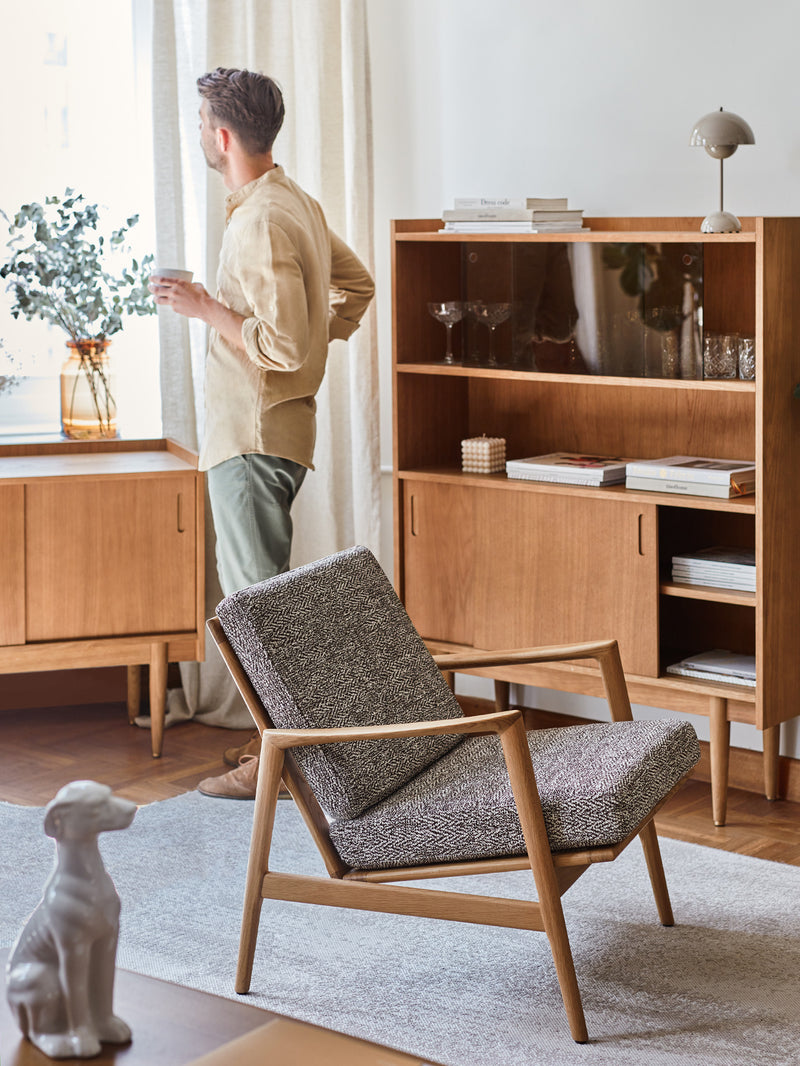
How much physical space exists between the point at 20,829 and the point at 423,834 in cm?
143

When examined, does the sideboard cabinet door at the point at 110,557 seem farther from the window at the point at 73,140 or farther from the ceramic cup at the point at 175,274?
the window at the point at 73,140

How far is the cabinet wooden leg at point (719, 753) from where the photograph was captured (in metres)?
3.45

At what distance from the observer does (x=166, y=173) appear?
165 inches

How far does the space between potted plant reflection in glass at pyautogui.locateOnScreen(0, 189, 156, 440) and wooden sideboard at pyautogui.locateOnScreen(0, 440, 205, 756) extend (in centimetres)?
39

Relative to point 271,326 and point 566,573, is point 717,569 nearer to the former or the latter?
point 566,573

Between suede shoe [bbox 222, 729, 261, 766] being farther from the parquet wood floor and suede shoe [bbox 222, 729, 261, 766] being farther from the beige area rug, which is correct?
the beige area rug

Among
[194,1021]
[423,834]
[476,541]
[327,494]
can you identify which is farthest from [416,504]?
[194,1021]

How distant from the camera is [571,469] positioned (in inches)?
145

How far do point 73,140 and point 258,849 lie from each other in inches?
111

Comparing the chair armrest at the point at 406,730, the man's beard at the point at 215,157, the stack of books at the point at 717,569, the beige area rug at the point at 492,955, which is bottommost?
the beige area rug at the point at 492,955

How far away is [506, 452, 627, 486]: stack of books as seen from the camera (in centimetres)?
365

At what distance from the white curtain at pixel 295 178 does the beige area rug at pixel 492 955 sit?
1243mm

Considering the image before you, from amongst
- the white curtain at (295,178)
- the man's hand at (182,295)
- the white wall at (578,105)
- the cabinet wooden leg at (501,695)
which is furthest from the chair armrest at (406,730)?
the white curtain at (295,178)

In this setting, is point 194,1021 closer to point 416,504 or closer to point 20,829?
point 20,829
